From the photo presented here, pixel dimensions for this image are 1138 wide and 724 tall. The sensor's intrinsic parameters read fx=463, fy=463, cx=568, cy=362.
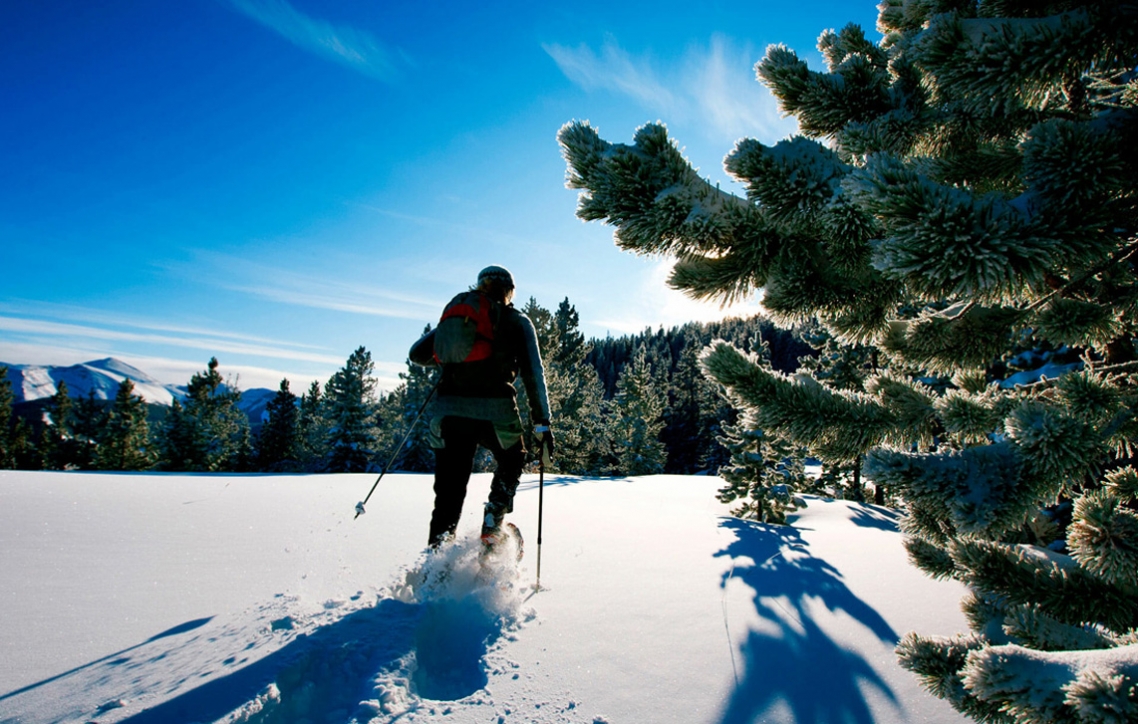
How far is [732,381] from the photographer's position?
1540 millimetres

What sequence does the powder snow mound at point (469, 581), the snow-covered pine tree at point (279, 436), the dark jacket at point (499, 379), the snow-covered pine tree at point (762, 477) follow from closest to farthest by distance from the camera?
the powder snow mound at point (469, 581)
the dark jacket at point (499, 379)
the snow-covered pine tree at point (762, 477)
the snow-covered pine tree at point (279, 436)

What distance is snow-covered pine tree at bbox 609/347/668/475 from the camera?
3022 centimetres

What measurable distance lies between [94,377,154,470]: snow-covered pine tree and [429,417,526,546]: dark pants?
141 feet

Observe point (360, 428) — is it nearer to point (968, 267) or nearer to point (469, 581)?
point (469, 581)

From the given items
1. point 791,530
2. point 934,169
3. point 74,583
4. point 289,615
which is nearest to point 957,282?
point 934,169

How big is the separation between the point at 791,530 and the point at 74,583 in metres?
5.74

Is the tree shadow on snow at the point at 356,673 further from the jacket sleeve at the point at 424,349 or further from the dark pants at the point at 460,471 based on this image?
the jacket sleeve at the point at 424,349

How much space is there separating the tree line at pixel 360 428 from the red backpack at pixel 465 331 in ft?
30.6

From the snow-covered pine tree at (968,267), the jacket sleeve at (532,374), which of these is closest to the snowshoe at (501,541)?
the jacket sleeve at (532,374)

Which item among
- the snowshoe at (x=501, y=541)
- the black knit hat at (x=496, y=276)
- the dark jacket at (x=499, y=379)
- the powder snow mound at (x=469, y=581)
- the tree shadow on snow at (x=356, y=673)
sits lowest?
the tree shadow on snow at (x=356, y=673)

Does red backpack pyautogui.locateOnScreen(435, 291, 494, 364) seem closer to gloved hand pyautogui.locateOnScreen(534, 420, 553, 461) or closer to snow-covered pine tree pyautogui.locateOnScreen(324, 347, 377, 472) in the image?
gloved hand pyautogui.locateOnScreen(534, 420, 553, 461)

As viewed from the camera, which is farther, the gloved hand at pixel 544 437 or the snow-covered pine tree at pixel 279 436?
the snow-covered pine tree at pixel 279 436

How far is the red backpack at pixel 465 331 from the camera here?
3180mm

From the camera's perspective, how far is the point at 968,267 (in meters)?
0.96
